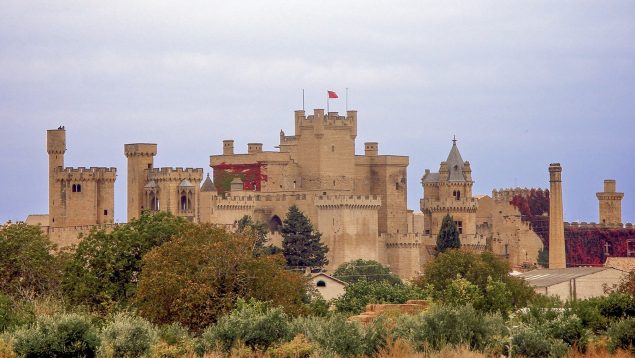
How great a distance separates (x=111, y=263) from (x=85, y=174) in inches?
1853

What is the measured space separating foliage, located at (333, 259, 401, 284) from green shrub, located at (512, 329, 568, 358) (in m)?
55.0

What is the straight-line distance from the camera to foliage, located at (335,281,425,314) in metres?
67.2

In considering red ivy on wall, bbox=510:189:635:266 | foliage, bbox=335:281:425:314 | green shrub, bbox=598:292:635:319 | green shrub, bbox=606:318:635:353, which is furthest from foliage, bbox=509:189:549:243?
green shrub, bbox=606:318:635:353

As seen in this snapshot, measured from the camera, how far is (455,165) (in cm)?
11544

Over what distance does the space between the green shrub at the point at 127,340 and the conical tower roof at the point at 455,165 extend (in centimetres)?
7598

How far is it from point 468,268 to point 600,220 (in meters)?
51.4

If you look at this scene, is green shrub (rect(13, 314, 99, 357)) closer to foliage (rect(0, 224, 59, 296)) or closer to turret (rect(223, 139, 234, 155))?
foliage (rect(0, 224, 59, 296))

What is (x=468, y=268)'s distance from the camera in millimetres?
72125

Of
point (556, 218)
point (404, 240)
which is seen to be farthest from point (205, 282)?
point (556, 218)

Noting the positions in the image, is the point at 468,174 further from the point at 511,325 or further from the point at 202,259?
the point at 511,325

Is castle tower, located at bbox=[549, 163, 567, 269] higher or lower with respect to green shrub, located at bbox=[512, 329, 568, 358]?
higher

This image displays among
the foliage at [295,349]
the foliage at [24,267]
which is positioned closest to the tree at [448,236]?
the foliage at [24,267]

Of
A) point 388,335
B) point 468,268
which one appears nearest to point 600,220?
point 468,268

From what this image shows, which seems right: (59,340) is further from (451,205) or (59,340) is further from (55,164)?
(451,205)
